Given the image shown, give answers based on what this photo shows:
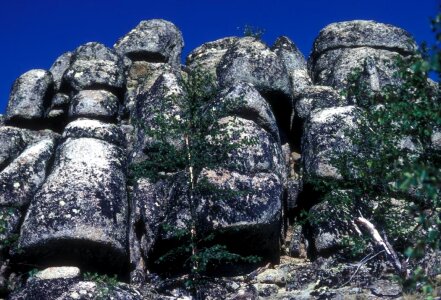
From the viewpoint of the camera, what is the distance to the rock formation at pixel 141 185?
62.8 ft

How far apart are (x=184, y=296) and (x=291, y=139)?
13779mm

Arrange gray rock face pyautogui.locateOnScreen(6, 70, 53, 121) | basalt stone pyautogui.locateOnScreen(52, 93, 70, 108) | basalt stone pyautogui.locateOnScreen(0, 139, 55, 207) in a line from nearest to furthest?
basalt stone pyautogui.locateOnScreen(0, 139, 55, 207)
gray rock face pyautogui.locateOnScreen(6, 70, 53, 121)
basalt stone pyautogui.locateOnScreen(52, 93, 70, 108)

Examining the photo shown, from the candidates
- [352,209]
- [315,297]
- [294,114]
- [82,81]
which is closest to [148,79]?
[82,81]

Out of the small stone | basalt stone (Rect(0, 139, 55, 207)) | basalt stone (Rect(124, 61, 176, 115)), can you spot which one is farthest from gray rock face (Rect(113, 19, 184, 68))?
the small stone

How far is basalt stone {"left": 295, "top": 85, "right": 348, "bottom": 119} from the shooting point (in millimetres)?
28125

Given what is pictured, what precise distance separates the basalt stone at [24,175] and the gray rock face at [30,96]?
5090 millimetres

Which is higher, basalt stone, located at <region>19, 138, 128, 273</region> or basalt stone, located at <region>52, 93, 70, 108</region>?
basalt stone, located at <region>52, 93, 70, 108</region>

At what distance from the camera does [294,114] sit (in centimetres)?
2978

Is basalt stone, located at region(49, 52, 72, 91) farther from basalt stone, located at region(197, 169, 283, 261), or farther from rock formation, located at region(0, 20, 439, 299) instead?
basalt stone, located at region(197, 169, 283, 261)

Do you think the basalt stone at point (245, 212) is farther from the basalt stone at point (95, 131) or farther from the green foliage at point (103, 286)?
the basalt stone at point (95, 131)

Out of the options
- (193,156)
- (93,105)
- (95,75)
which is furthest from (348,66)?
(193,156)

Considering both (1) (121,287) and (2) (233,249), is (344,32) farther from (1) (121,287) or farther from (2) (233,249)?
(1) (121,287)

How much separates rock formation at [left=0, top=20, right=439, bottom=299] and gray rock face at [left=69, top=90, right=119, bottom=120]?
0.07 m

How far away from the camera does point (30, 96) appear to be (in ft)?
98.3
